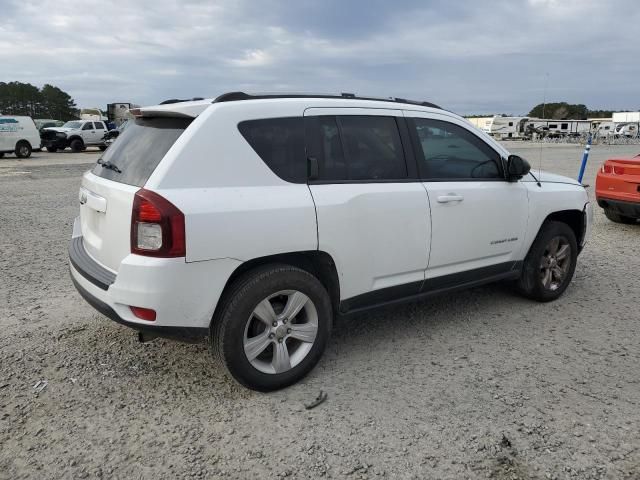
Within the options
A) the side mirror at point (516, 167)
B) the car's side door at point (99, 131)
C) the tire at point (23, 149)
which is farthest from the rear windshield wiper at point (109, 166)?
the car's side door at point (99, 131)

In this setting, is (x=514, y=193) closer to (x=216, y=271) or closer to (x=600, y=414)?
(x=600, y=414)

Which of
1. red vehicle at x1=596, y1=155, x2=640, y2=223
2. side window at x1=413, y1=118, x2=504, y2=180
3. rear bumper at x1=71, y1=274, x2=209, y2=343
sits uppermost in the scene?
side window at x1=413, y1=118, x2=504, y2=180

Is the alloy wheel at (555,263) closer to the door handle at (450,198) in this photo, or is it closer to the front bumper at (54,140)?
the door handle at (450,198)

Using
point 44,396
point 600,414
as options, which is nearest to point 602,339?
point 600,414

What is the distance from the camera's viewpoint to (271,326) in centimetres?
312

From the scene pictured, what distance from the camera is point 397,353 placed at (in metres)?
3.76

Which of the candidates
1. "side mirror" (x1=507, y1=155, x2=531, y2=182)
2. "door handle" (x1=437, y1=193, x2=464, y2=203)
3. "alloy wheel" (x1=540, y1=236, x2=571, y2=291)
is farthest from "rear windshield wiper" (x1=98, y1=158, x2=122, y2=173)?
"alloy wheel" (x1=540, y1=236, x2=571, y2=291)

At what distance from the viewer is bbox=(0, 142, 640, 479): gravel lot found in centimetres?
257

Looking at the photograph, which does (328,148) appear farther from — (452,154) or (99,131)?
(99,131)

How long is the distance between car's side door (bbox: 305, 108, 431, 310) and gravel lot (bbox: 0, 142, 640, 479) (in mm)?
389

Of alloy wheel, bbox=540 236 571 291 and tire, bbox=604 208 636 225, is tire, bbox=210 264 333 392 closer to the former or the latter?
alloy wheel, bbox=540 236 571 291

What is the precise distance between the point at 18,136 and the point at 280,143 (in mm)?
24379

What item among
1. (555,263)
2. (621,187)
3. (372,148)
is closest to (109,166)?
(372,148)

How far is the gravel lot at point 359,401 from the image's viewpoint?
2.57 meters
